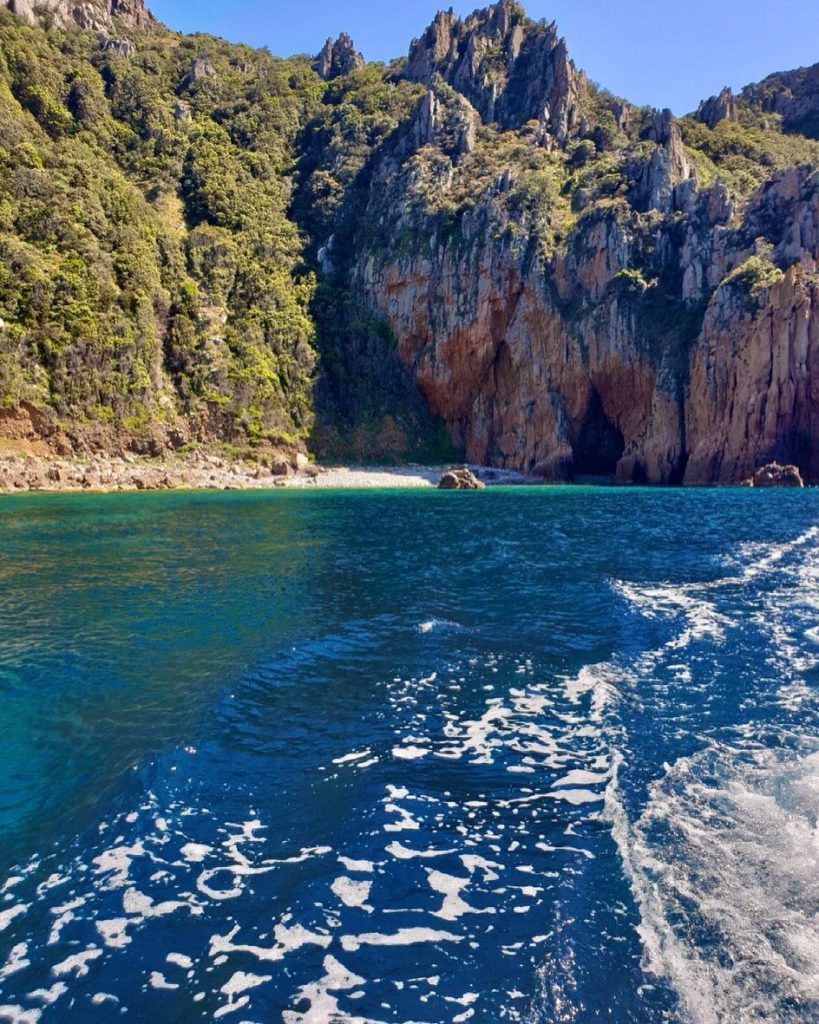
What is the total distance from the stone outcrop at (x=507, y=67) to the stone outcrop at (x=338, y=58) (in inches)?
649

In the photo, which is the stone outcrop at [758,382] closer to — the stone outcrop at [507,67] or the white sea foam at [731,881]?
the stone outcrop at [507,67]

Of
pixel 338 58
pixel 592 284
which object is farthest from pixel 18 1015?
pixel 338 58

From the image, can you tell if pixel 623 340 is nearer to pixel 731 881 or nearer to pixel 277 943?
pixel 731 881

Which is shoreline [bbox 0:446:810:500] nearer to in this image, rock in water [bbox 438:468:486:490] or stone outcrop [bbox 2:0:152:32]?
rock in water [bbox 438:468:486:490]

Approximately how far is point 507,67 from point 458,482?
78654 millimetres

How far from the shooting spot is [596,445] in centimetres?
8000

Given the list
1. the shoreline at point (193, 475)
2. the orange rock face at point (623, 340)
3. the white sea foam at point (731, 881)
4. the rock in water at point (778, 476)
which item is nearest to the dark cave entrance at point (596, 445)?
the orange rock face at point (623, 340)

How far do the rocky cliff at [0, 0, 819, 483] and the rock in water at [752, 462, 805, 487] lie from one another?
3.45m

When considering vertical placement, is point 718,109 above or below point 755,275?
above

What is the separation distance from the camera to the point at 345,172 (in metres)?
95.7

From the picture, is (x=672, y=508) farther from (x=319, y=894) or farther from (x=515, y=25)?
(x=515, y=25)

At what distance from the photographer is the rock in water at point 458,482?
6334cm

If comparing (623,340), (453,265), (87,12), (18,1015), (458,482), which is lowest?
(18,1015)

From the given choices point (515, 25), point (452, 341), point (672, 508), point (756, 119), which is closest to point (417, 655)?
point (672, 508)
